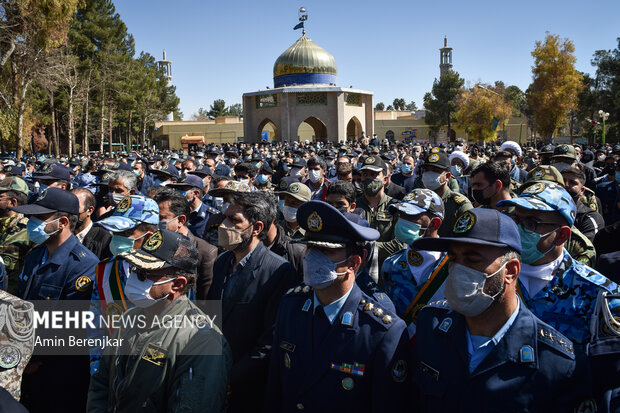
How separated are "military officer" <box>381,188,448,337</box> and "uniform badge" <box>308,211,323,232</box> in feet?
1.90

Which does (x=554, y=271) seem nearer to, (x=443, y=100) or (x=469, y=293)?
(x=469, y=293)

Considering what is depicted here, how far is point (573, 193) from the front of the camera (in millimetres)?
5418

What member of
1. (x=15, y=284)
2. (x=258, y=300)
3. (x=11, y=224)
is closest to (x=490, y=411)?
(x=258, y=300)

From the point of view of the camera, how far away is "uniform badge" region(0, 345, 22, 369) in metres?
2.30

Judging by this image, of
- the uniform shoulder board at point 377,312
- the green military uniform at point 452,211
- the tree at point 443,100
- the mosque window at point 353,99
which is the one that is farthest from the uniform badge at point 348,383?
the tree at point 443,100

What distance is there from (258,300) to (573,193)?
13.4 feet

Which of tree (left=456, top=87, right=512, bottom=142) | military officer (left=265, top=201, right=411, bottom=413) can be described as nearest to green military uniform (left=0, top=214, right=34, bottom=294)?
military officer (left=265, top=201, right=411, bottom=413)

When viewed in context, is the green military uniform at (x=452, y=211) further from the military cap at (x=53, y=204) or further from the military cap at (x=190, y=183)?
the military cap at (x=53, y=204)

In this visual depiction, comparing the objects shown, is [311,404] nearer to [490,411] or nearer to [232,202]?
[490,411]

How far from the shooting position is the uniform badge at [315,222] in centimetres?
265

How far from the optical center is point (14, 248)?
15.8 feet

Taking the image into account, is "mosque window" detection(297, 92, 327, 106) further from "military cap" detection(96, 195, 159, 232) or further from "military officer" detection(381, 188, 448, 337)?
"military officer" detection(381, 188, 448, 337)

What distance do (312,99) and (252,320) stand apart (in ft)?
148

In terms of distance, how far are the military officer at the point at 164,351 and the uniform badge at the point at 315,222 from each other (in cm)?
72
